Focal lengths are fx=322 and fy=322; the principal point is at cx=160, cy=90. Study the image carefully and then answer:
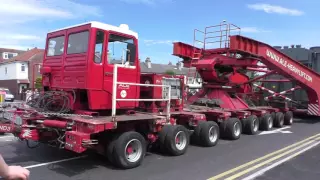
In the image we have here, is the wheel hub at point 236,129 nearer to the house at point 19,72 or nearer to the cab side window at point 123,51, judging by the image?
the cab side window at point 123,51

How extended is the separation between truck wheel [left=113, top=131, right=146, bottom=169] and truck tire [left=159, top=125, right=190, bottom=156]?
43.7 inches

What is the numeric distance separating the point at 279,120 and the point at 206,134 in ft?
21.5

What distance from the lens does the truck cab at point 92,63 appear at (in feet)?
23.6

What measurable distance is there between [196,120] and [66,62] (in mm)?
4218

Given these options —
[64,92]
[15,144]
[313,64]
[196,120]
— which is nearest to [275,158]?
[196,120]

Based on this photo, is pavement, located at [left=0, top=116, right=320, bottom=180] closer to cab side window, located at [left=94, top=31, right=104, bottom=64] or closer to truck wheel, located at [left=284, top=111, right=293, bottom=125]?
cab side window, located at [left=94, top=31, right=104, bottom=64]

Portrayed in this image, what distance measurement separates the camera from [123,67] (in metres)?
7.66

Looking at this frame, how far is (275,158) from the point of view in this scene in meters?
8.40

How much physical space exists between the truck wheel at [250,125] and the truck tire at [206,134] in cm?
283

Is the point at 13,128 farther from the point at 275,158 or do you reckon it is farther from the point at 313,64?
→ the point at 313,64

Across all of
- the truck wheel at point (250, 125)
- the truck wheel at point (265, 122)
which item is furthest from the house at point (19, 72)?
the truck wheel at point (250, 125)

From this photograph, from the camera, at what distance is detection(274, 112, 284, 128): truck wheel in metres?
14.9

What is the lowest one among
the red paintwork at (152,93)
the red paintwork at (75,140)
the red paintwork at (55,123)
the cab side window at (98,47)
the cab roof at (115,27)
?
the red paintwork at (75,140)

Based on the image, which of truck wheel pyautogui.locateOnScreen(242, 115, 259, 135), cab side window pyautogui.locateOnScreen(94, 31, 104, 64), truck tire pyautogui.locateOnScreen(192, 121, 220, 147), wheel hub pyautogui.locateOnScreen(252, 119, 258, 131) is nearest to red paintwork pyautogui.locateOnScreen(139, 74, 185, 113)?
truck tire pyautogui.locateOnScreen(192, 121, 220, 147)
